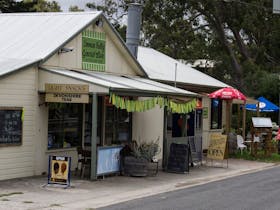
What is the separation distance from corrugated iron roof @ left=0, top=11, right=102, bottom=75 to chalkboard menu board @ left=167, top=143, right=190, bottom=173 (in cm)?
478

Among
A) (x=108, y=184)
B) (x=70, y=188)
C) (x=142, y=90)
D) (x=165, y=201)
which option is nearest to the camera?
(x=165, y=201)

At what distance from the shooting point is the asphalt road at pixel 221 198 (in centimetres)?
1199

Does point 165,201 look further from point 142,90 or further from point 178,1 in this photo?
point 178,1

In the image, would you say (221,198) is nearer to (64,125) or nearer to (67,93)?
(67,93)

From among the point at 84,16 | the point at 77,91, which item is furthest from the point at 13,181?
the point at 84,16

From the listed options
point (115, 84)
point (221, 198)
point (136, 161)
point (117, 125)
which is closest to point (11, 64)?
point (115, 84)

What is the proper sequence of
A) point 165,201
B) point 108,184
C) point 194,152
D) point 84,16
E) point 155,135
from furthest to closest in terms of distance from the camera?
point 155,135 → point 194,152 → point 84,16 → point 108,184 → point 165,201

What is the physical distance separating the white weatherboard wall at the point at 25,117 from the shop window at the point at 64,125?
0.88 m

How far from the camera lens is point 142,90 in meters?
16.3

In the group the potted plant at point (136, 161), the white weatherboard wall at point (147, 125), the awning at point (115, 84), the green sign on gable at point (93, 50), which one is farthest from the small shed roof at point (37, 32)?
the white weatherboard wall at point (147, 125)

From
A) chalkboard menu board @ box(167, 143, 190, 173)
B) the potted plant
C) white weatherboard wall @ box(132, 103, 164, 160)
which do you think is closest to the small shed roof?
the potted plant

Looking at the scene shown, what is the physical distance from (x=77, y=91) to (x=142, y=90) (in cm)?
198

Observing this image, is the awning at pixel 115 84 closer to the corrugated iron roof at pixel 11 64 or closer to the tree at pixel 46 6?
the corrugated iron roof at pixel 11 64

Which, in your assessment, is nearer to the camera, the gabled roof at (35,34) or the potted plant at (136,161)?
the gabled roof at (35,34)
